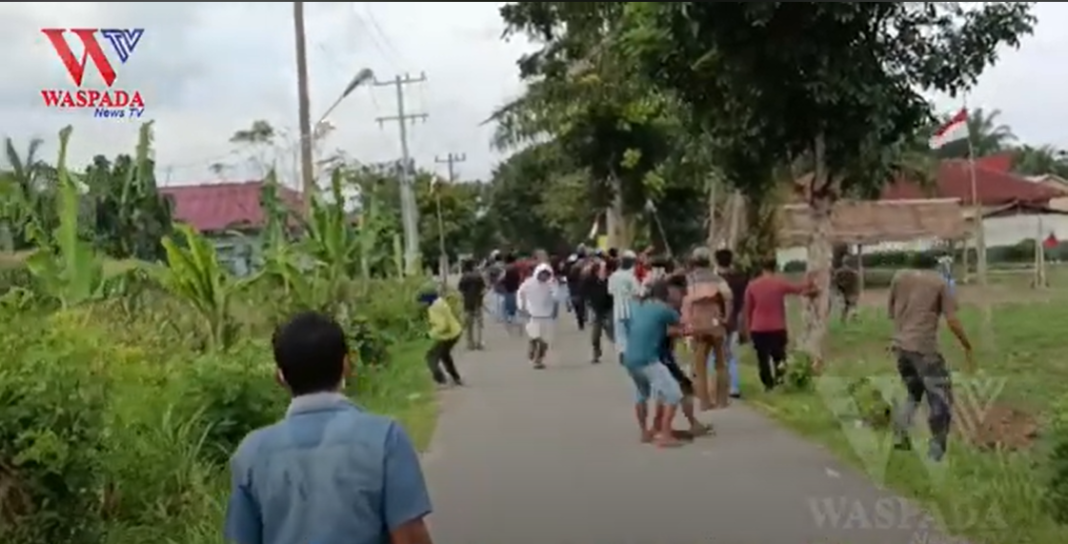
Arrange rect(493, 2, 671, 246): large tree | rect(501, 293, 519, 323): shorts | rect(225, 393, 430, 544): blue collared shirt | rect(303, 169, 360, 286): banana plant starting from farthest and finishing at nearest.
Answer: 1. rect(501, 293, 519, 323): shorts
2. rect(493, 2, 671, 246): large tree
3. rect(303, 169, 360, 286): banana plant
4. rect(225, 393, 430, 544): blue collared shirt

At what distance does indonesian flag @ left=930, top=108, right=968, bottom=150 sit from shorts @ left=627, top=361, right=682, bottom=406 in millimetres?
4945

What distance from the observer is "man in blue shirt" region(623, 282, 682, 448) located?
40.2 feet

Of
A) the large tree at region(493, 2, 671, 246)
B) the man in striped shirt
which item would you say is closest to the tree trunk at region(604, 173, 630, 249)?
the large tree at region(493, 2, 671, 246)

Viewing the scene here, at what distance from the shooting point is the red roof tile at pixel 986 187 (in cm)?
1644

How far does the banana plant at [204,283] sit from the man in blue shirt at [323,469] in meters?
11.3

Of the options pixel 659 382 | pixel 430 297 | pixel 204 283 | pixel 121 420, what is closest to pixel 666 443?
pixel 659 382

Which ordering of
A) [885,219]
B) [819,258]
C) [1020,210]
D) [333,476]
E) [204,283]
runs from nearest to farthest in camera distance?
1. [333,476]
2. [204,283]
3. [1020,210]
4. [819,258]
5. [885,219]

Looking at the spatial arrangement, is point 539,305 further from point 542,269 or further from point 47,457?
point 47,457

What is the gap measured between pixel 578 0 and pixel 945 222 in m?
8.61

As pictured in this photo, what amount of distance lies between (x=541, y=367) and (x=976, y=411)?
11174 millimetres

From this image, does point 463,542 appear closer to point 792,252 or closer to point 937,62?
point 937,62

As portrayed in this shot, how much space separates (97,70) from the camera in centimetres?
1127

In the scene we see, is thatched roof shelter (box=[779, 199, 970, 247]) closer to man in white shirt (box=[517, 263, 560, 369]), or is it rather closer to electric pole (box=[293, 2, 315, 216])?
man in white shirt (box=[517, 263, 560, 369])

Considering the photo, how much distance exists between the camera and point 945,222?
63.1ft
